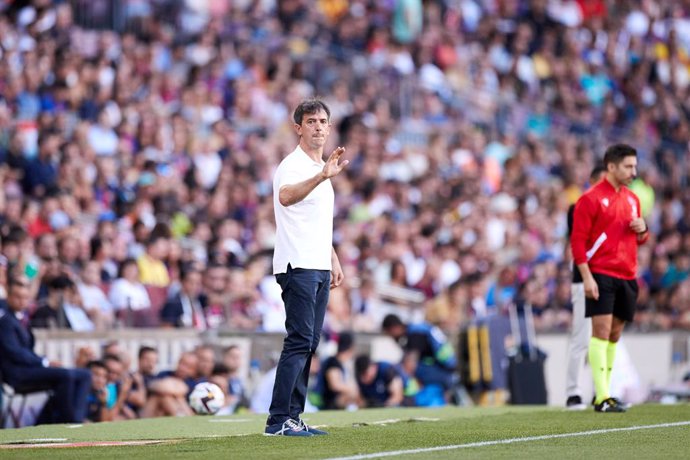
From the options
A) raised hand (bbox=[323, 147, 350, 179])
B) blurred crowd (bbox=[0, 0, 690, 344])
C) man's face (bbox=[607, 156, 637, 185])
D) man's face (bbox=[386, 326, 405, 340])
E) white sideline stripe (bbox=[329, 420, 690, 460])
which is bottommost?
white sideline stripe (bbox=[329, 420, 690, 460])

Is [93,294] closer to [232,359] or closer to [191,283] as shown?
[191,283]

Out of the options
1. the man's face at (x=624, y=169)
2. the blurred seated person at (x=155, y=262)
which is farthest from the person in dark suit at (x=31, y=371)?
the man's face at (x=624, y=169)

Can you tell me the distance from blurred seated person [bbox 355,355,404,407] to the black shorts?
4.33m

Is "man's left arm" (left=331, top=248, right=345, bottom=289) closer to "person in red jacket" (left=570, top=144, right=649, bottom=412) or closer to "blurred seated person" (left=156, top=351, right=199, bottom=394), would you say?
"person in red jacket" (left=570, top=144, right=649, bottom=412)

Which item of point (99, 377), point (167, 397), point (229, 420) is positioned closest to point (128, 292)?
point (167, 397)

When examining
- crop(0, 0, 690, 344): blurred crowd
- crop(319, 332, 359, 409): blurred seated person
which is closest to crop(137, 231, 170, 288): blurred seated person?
crop(0, 0, 690, 344): blurred crowd

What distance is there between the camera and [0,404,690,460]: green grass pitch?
362 inches

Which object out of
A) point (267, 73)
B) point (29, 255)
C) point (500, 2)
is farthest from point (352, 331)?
point (500, 2)

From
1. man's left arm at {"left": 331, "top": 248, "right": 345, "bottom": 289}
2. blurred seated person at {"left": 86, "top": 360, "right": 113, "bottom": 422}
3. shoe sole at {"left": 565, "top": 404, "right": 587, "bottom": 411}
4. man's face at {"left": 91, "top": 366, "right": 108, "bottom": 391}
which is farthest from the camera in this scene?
man's face at {"left": 91, "top": 366, "right": 108, "bottom": 391}

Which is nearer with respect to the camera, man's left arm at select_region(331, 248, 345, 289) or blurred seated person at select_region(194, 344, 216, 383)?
man's left arm at select_region(331, 248, 345, 289)

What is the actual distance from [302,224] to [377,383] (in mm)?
6979

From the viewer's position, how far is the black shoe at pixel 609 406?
41.5 ft

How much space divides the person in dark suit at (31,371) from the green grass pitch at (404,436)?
1.02m

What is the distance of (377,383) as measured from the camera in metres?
16.8
